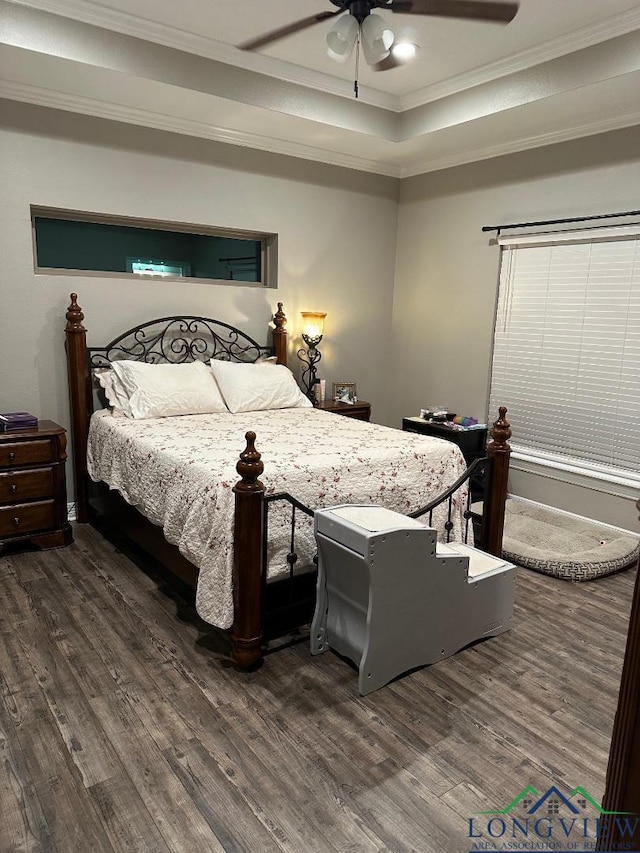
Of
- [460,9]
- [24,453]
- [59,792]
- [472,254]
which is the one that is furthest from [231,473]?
[472,254]

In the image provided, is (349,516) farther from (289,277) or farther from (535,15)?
(289,277)

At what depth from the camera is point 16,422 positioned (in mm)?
3508

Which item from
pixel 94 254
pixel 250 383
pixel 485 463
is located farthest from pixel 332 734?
pixel 94 254

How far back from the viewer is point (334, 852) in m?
1.67

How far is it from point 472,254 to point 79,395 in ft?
10.4

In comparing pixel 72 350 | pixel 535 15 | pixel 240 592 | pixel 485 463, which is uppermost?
pixel 535 15

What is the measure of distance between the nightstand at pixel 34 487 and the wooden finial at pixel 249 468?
5.66 ft

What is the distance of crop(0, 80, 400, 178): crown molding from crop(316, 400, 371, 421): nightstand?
1.98 metres

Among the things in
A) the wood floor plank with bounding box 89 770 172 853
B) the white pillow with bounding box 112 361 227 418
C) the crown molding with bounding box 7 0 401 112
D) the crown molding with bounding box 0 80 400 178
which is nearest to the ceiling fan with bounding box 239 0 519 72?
the crown molding with bounding box 7 0 401 112

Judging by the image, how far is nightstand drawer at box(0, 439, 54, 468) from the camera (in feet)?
11.2

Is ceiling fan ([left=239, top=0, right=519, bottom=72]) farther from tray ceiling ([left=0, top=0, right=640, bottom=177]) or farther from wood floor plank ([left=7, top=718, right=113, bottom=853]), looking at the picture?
wood floor plank ([left=7, top=718, right=113, bottom=853])

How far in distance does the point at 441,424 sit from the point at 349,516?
8.39 ft

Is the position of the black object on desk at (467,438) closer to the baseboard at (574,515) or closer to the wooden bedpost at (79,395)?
the baseboard at (574,515)

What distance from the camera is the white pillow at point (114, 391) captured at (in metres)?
3.87
